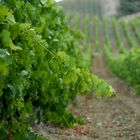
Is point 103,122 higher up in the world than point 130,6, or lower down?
lower down

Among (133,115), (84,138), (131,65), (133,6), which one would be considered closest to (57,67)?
(84,138)

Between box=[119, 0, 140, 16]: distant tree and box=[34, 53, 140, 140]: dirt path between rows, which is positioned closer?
box=[34, 53, 140, 140]: dirt path between rows

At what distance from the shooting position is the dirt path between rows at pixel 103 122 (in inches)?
372

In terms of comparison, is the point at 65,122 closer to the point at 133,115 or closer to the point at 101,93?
the point at 133,115

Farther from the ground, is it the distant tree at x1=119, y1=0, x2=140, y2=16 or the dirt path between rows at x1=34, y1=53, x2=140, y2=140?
the distant tree at x1=119, y1=0, x2=140, y2=16

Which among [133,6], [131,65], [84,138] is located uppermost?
[133,6]

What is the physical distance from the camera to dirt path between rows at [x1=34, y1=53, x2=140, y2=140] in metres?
9.45

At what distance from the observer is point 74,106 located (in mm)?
16109

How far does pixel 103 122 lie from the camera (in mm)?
12094

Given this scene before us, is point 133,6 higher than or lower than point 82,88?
higher

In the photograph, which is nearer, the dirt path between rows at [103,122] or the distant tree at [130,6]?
the dirt path between rows at [103,122]

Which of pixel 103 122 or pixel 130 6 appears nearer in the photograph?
pixel 103 122

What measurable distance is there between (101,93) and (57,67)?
0.65 metres

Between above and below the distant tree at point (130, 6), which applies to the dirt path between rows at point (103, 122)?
below
